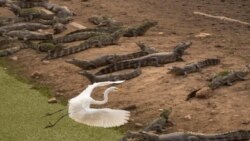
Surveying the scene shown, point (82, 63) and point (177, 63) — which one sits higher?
point (177, 63)

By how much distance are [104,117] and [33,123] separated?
1.62 m

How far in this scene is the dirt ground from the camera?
7.82m

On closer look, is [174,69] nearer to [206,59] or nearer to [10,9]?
[206,59]

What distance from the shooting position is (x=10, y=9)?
573 inches

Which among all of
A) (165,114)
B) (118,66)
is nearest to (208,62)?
→ (118,66)

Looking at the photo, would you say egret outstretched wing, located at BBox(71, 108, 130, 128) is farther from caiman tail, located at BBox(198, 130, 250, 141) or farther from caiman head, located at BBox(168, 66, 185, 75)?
caiman head, located at BBox(168, 66, 185, 75)

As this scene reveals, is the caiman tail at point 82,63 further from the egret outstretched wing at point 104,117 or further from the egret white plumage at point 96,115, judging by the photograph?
the egret outstretched wing at point 104,117

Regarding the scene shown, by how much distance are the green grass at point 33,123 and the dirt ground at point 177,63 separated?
48 cm

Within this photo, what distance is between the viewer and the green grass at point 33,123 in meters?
7.40

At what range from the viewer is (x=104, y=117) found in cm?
657

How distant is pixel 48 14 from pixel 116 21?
1836mm

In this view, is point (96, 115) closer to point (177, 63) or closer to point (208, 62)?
point (208, 62)

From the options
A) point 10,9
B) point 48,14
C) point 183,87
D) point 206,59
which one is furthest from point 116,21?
point 183,87

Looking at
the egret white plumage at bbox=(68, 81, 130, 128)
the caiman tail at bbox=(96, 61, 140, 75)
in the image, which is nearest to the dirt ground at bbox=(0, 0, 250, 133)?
the caiman tail at bbox=(96, 61, 140, 75)
